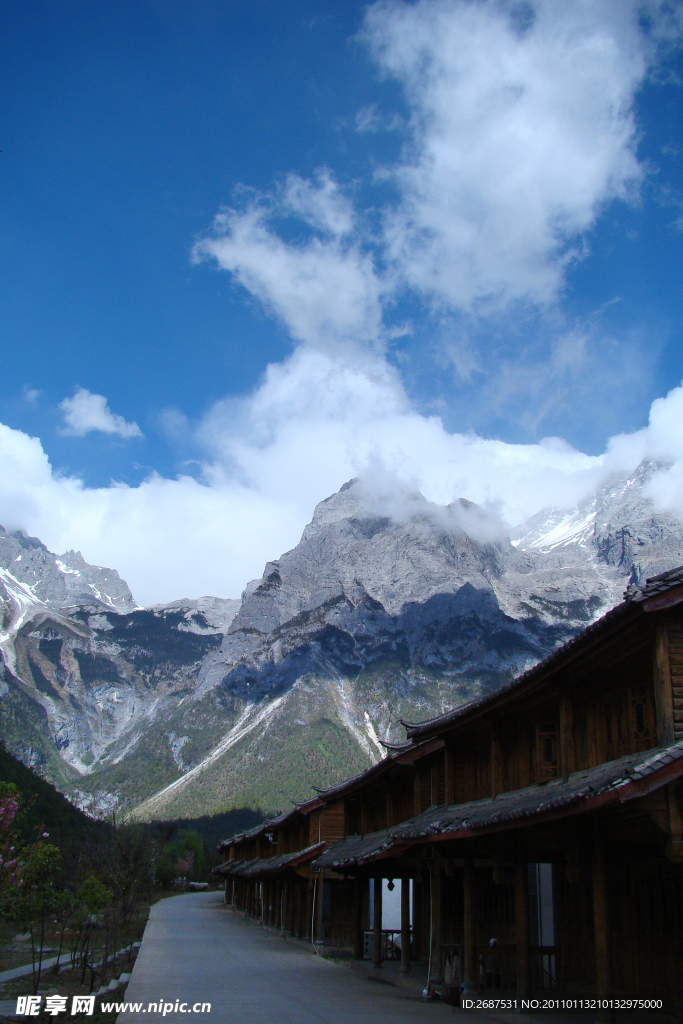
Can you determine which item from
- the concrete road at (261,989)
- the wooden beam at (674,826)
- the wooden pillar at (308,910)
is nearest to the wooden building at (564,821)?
the wooden beam at (674,826)

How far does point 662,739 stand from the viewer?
11531 mm

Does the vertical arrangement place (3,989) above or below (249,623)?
below

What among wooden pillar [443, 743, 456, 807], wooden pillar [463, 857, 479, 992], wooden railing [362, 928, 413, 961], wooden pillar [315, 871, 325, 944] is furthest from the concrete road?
wooden pillar [443, 743, 456, 807]

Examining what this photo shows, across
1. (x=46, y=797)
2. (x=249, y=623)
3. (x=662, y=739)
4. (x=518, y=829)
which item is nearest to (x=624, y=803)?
(x=662, y=739)

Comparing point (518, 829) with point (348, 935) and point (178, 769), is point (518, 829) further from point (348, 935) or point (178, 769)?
point (178, 769)

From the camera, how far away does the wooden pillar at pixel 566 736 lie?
576 inches

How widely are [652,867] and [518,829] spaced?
2528mm

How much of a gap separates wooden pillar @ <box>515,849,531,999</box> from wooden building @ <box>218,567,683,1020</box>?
0.03m

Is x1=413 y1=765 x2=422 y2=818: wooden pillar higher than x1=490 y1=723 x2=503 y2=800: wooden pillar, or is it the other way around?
x1=490 y1=723 x2=503 y2=800: wooden pillar

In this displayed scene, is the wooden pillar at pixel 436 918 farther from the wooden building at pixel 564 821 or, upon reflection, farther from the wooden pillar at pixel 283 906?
the wooden pillar at pixel 283 906

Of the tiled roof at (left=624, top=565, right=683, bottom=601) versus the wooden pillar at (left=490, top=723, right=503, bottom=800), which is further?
the wooden pillar at (left=490, top=723, right=503, bottom=800)

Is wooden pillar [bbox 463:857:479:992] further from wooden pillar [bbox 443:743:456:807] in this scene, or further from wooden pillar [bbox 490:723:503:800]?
wooden pillar [bbox 443:743:456:807]

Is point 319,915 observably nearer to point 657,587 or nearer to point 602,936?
point 602,936

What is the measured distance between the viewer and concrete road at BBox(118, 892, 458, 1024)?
14672mm
